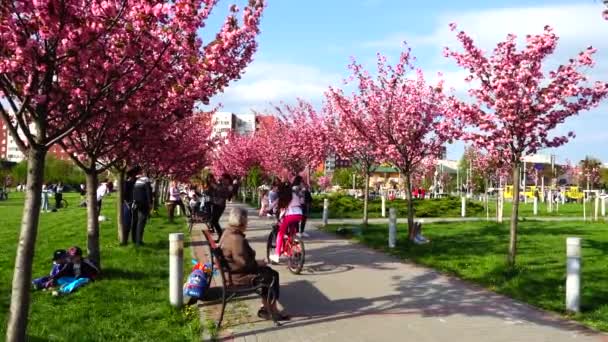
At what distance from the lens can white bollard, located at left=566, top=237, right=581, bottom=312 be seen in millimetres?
7887

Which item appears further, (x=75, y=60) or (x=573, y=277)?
(x=573, y=277)

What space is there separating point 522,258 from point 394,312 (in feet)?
20.0

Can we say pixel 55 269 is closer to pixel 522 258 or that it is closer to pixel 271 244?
pixel 271 244

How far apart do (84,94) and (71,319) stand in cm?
254

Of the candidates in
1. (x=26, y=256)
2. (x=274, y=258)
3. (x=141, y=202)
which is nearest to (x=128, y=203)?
(x=141, y=202)

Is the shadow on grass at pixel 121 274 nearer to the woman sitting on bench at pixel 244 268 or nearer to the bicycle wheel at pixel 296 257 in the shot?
the bicycle wheel at pixel 296 257

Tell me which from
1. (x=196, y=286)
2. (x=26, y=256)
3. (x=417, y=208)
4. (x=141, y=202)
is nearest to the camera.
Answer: (x=26, y=256)

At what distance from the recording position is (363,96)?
64.6ft

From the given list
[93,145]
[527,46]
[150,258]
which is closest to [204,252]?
[150,258]

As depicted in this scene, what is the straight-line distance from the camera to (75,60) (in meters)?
5.91

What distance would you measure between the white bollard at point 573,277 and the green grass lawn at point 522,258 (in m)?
0.15

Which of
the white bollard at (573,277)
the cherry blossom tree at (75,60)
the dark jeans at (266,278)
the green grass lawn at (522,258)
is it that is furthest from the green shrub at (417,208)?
the cherry blossom tree at (75,60)

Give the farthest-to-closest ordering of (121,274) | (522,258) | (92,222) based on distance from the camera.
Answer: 1. (522,258)
2. (92,222)
3. (121,274)

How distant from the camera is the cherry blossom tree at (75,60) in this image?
549cm
